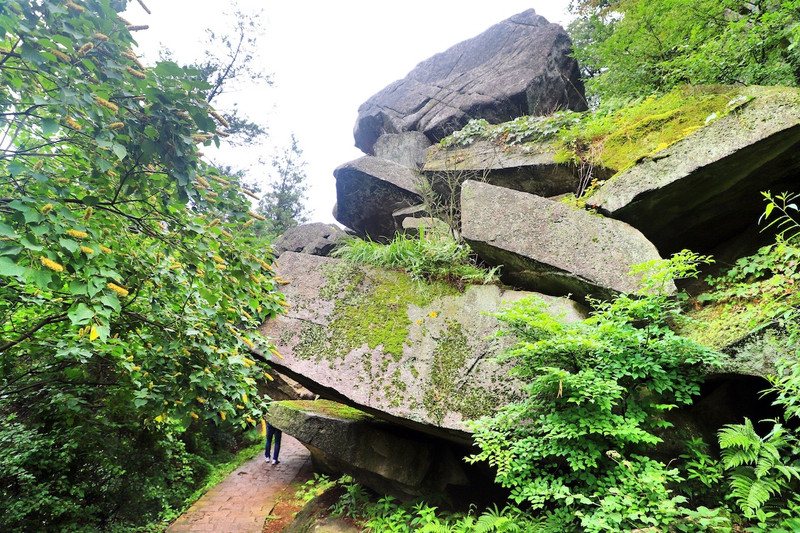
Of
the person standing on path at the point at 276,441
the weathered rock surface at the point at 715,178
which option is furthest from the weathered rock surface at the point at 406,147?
the person standing on path at the point at 276,441

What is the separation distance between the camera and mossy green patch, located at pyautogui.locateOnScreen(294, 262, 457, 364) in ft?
14.7

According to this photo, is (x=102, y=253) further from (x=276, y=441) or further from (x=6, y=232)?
(x=276, y=441)

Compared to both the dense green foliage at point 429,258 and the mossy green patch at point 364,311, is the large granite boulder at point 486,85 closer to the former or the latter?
the dense green foliage at point 429,258

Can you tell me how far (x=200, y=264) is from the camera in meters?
3.11

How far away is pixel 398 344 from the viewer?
4.40 m

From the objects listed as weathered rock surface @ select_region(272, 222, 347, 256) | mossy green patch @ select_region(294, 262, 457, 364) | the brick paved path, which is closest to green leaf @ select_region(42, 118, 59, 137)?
mossy green patch @ select_region(294, 262, 457, 364)

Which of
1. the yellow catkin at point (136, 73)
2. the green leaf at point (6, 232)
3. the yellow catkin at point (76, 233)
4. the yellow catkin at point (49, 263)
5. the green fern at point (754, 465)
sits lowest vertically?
the green fern at point (754, 465)

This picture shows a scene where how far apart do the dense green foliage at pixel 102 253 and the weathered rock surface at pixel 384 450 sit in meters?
1.51

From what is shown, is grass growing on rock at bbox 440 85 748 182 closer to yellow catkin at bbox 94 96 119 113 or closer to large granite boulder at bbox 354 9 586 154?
large granite boulder at bbox 354 9 586 154

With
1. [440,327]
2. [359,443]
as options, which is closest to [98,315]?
[440,327]

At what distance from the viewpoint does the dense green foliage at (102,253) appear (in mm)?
1979

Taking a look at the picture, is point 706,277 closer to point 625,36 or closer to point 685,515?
point 685,515

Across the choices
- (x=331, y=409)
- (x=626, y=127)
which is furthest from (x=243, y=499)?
(x=626, y=127)

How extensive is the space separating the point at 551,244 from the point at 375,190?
4708 mm
